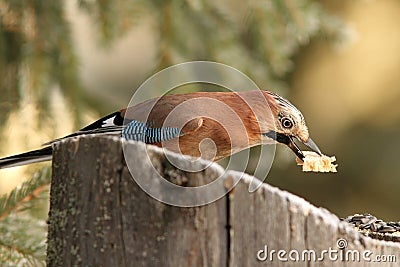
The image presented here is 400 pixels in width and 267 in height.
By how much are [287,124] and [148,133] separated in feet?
1.63

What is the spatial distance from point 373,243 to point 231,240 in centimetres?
33

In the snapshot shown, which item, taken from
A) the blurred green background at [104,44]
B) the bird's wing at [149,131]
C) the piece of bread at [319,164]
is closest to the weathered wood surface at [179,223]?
the bird's wing at [149,131]

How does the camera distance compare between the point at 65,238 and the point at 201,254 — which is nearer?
the point at 201,254

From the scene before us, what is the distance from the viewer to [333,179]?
745cm

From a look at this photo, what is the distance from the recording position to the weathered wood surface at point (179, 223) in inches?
61.4

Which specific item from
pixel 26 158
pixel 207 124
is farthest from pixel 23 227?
pixel 207 124

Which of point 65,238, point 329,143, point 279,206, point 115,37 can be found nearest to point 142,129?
point 65,238

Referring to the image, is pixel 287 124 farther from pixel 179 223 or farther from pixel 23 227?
pixel 179 223

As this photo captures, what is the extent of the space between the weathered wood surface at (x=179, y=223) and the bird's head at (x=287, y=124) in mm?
1107

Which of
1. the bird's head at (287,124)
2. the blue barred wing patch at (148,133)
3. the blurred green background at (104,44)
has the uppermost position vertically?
the blurred green background at (104,44)

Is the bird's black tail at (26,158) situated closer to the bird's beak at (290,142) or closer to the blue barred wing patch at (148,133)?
the blue barred wing patch at (148,133)

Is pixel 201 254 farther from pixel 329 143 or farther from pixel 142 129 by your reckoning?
pixel 329 143

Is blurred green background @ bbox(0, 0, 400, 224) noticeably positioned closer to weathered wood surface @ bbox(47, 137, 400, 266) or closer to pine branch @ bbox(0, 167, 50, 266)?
pine branch @ bbox(0, 167, 50, 266)

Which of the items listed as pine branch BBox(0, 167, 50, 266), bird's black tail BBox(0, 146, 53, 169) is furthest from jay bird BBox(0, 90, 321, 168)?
pine branch BBox(0, 167, 50, 266)
